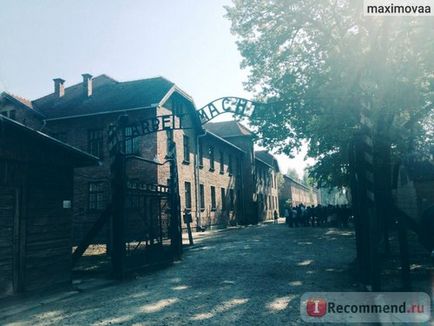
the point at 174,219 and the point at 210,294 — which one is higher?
the point at 174,219

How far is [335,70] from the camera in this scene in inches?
569

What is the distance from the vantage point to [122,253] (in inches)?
357

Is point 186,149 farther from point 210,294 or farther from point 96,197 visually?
point 210,294

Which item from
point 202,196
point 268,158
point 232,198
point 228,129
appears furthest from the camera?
point 268,158

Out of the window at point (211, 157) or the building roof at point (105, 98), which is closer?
the building roof at point (105, 98)

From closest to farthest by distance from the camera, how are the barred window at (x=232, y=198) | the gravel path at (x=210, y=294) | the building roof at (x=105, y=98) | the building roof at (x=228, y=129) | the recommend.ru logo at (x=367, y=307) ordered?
the recommend.ru logo at (x=367, y=307) → the gravel path at (x=210, y=294) → the building roof at (x=105, y=98) → the barred window at (x=232, y=198) → the building roof at (x=228, y=129)

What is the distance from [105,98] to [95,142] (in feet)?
10.4

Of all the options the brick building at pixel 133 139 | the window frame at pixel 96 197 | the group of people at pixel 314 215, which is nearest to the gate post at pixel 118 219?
the brick building at pixel 133 139

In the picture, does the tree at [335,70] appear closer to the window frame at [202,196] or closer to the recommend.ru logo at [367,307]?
the recommend.ru logo at [367,307]

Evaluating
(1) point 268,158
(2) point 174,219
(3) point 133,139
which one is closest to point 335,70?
(2) point 174,219

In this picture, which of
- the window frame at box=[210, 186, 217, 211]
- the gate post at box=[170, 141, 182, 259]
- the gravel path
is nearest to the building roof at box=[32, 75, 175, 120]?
the gate post at box=[170, 141, 182, 259]

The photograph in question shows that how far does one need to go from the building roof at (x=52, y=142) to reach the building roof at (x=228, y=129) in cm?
2976

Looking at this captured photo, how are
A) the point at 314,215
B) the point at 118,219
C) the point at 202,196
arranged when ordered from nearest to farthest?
the point at 118,219 < the point at 202,196 < the point at 314,215

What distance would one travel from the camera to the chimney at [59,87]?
26.0 m
